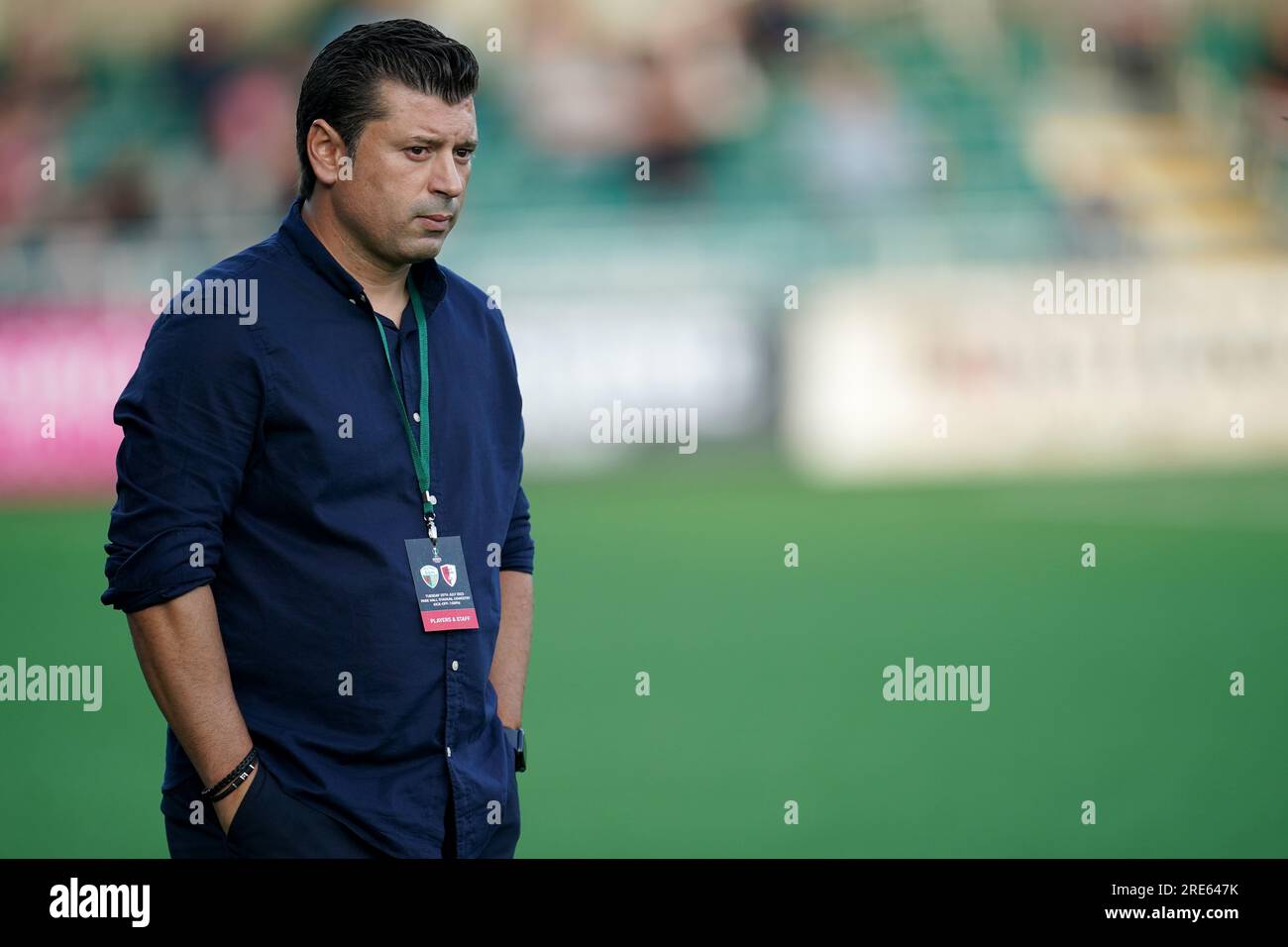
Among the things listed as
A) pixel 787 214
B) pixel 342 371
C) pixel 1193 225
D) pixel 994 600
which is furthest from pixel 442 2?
pixel 342 371

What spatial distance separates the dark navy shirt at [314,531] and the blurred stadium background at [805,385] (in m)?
2.11

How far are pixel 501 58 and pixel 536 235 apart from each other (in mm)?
1833

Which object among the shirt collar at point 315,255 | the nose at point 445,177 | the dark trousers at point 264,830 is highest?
the nose at point 445,177

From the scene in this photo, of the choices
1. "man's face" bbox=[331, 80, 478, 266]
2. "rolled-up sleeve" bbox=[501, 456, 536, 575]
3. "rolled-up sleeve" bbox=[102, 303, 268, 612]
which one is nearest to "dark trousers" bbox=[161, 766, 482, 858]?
"rolled-up sleeve" bbox=[102, 303, 268, 612]

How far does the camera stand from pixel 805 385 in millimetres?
8945

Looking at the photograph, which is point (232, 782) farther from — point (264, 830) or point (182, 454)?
point (182, 454)

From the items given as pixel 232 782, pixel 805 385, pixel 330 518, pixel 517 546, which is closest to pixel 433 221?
pixel 330 518

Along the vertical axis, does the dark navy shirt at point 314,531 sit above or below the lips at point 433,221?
below

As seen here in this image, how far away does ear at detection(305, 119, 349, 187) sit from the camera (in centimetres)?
171

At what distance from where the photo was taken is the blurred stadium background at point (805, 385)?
449 centimetres

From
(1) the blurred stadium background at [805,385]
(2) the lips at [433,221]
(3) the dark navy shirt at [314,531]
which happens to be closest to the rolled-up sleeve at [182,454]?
(3) the dark navy shirt at [314,531]

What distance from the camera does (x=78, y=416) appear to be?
8.80 meters

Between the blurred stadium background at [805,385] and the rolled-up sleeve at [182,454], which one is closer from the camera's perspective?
the rolled-up sleeve at [182,454]

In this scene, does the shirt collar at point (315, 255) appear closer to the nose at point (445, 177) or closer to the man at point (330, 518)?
the man at point (330, 518)
